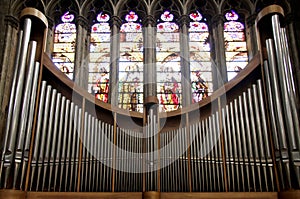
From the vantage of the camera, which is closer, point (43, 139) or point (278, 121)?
point (278, 121)

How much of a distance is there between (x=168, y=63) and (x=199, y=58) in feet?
2.91

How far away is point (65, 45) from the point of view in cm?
1278

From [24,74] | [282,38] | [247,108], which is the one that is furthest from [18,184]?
[282,38]

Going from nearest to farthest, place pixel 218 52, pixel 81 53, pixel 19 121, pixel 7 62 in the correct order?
pixel 19 121
pixel 7 62
pixel 218 52
pixel 81 53

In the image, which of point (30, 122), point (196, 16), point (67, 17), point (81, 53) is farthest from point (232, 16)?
point (30, 122)

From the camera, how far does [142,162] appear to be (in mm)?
7527

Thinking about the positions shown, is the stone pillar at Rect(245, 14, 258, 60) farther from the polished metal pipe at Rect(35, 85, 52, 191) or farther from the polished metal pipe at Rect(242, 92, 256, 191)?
the polished metal pipe at Rect(35, 85, 52, 191)

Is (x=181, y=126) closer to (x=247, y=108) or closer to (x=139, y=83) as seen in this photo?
(x=247, y=108)

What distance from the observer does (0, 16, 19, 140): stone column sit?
1071 centimetres

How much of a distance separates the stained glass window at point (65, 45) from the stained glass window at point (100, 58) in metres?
0.56

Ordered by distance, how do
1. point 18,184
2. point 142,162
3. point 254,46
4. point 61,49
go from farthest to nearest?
point 61,49, point 254,46, point 142,162, point 18,184

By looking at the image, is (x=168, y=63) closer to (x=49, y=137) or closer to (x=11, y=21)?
(x=11, y=21)

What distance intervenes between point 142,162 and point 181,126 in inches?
39.7

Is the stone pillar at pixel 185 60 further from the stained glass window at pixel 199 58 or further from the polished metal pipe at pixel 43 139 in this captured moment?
the polished metal pipe at pixel 43 139
